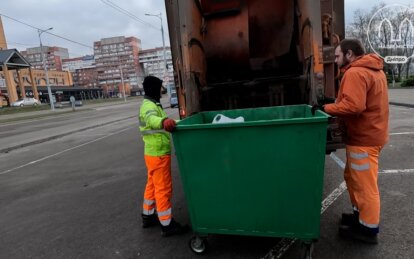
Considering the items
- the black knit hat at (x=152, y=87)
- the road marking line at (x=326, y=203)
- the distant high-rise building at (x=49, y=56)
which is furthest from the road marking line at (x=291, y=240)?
the distant high-rise building at (x=49, y=56)

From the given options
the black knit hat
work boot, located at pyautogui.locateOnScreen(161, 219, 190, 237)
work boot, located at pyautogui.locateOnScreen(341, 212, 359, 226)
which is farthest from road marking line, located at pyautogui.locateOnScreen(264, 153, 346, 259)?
the black knit hat

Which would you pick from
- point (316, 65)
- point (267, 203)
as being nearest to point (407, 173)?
point (316, 65)

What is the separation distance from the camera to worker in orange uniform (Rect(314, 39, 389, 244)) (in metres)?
2.81

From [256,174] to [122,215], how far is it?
90.4 inches

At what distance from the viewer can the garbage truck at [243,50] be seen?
4.30 meters

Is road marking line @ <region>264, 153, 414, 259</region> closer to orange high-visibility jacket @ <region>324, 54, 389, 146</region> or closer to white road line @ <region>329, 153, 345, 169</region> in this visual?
white road line @ <region>329, 153, 345, 169</region>

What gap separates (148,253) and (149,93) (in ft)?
5.21

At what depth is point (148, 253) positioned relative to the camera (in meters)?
3.21

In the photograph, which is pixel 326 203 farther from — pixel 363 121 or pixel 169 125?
pixel 169 125

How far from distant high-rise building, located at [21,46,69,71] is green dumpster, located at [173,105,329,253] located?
76682 millimetres

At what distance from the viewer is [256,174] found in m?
2.61

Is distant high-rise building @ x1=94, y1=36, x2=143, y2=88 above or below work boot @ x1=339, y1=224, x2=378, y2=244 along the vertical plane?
above

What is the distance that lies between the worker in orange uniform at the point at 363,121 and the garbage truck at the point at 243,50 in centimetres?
126

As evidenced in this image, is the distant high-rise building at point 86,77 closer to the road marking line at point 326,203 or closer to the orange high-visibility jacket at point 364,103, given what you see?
the road marking line at point 326,203
